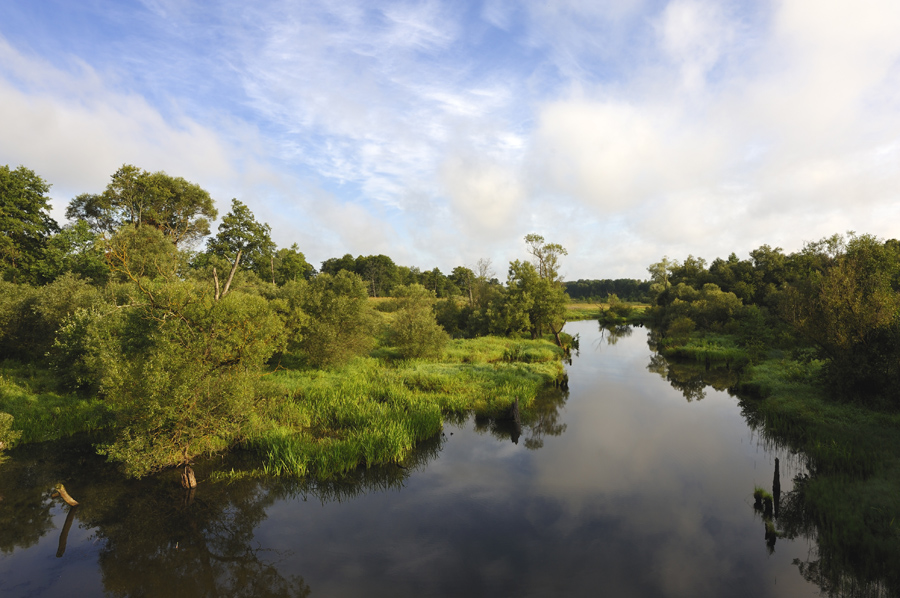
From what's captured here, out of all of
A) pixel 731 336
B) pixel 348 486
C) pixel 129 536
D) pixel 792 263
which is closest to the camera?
pixel 129 536

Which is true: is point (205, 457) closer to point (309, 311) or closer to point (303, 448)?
point (303, 448)

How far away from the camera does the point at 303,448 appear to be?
50.9 ft

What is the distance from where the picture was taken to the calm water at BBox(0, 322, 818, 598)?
389 inches

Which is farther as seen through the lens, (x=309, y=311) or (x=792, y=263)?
(x=792, y=263)

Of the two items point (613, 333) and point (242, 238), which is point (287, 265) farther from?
point (613, 333)

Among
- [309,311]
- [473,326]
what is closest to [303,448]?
[309,311]

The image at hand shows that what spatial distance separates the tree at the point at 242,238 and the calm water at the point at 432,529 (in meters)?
45.2

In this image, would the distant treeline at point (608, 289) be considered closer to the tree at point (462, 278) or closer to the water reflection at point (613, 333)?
the tree at point (462, 278)

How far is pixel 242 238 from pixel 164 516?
52816 millimetres

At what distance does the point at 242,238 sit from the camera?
57250 mm

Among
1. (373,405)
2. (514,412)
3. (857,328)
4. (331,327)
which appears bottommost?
(514,412)

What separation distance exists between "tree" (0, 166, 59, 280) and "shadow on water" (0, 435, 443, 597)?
104 feet

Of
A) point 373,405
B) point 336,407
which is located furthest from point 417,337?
point 336,407

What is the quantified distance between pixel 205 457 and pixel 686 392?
101 feet
